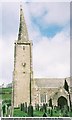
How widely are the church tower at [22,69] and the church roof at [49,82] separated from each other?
1.69 feet

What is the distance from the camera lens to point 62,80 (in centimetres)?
1548

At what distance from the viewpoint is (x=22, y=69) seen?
48.8ft

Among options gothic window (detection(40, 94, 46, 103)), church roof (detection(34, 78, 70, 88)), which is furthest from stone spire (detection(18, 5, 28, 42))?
gothic window (detection(40, 94, 46, 103))

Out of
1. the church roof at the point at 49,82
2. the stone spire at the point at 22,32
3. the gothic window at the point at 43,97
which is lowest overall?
the gothic window at the point at 43,97

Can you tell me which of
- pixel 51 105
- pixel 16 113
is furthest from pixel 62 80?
pixel 16 113

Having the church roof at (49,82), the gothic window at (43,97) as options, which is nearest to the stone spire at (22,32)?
the church roof at (49,82)

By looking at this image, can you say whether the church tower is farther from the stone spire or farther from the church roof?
the church roof

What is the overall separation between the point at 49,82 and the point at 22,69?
5.47ft

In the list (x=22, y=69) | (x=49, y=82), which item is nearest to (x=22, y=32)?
(x=22, y=69)

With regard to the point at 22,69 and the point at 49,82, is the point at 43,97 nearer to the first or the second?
the point at 49,82

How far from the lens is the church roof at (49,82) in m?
15.1

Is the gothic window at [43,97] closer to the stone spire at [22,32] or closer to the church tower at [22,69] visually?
the church tower at [22,69]

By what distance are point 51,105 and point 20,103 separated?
1.42 metres

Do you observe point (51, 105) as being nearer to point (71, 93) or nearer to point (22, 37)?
point (71, 93)
